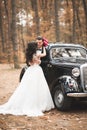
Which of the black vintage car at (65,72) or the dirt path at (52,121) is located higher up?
the black vintage car at (65,72)

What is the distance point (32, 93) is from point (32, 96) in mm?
94

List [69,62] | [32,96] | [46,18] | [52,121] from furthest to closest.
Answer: [46,18], [69,62], [32,96], [52,121]

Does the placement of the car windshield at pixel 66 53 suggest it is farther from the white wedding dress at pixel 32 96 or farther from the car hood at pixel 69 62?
the white wedding dress at pixel 32 96

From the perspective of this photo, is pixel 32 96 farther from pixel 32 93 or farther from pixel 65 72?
pixel 65 72

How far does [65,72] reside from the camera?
10648mm

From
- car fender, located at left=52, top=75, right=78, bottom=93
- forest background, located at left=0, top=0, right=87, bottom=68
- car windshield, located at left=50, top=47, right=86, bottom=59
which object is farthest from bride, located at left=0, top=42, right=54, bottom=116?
forest background, located at left=0, top=0, right=87, bottom=68

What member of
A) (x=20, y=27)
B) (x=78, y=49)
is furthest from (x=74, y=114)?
(x=20, y=27)

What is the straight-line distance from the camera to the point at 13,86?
16.8 meters

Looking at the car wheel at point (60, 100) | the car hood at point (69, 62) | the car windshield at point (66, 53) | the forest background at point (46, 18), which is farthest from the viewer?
the forest background at point (46, 18)

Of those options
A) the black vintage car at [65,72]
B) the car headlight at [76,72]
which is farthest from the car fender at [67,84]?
the car headlight at [76,72]

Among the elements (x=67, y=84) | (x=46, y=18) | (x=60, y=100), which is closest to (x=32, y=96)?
(x=60, y=100)

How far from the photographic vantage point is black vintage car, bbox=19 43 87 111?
1012 cm

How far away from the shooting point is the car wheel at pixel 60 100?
1035 cm

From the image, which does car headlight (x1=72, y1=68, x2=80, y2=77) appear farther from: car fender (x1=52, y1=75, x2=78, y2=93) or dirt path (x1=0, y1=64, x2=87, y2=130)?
dirt path (x1=0, y1=64, x2=87, y2=130)
